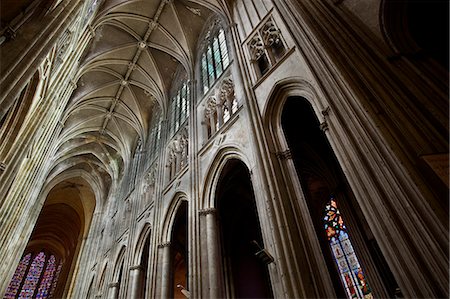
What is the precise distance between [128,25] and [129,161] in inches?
348

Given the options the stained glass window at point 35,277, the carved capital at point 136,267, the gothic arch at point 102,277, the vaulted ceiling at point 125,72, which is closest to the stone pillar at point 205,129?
the vaulted ceiling at point 125,72

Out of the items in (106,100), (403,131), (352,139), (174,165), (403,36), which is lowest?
(403,131)

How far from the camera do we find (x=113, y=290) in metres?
12.0

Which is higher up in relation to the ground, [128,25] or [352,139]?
[128,25]

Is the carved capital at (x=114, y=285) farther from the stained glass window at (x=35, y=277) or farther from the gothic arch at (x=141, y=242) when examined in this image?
the stained glass window at (x=35, y=277)

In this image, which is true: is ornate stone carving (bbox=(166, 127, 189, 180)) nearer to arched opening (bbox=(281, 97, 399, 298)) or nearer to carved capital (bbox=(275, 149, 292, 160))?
arched opening (bbox=(281, 97, 399, 298))

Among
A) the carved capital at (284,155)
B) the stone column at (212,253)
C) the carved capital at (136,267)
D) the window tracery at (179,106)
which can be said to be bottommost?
the stone column at (212,253)

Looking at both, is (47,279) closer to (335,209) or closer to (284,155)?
(335,209)

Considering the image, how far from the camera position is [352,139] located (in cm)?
411

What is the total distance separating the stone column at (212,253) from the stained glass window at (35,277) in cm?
2458

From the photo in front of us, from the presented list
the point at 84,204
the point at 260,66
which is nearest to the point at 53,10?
the point at 260,66

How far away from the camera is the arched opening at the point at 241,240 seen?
34.9 feet

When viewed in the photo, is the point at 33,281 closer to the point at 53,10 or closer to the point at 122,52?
the point at 122,52

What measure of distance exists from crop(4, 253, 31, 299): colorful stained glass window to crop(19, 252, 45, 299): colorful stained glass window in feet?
1.54
